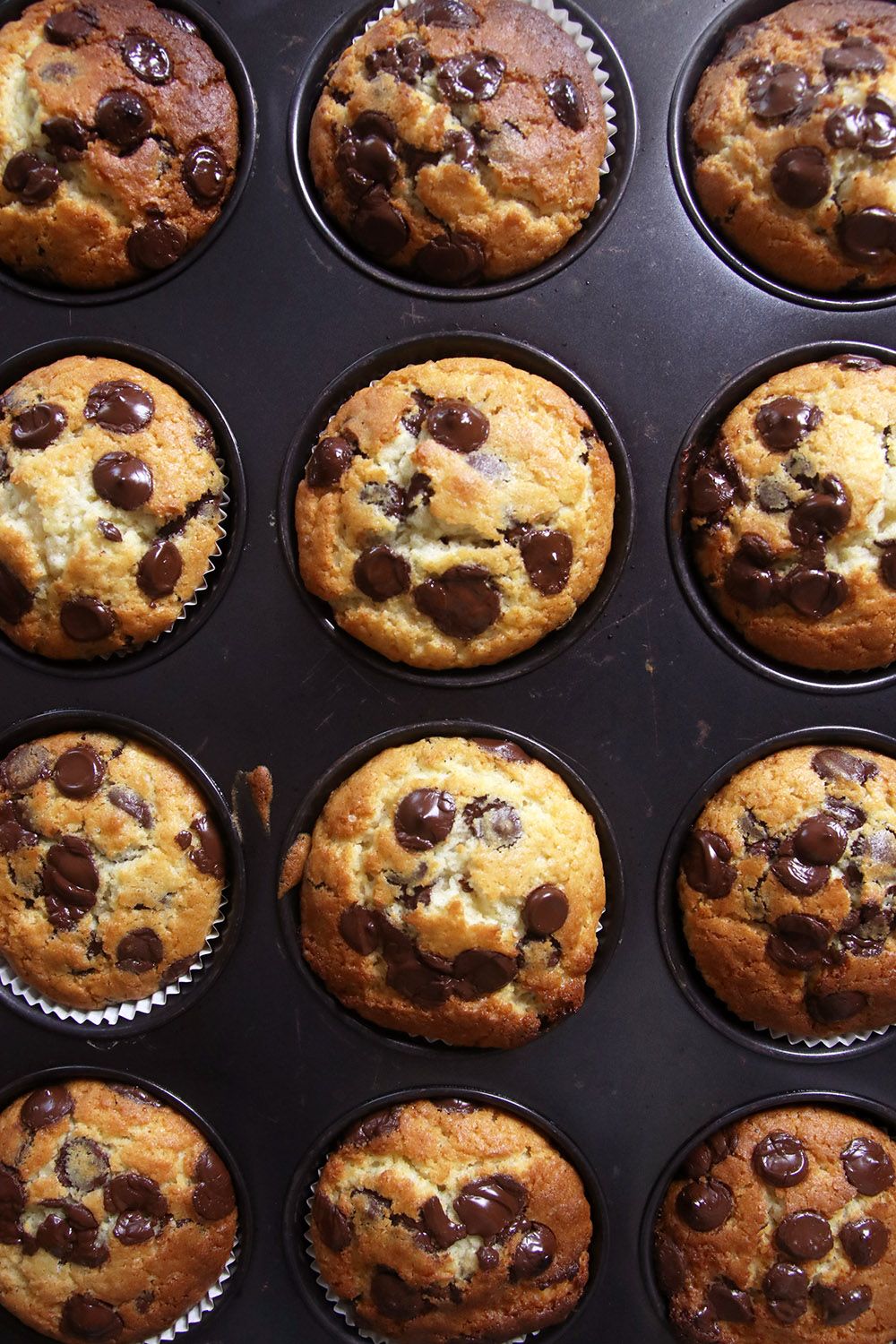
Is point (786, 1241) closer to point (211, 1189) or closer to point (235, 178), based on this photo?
point (211, 1189)

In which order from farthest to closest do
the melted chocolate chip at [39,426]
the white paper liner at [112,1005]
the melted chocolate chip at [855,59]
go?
1. the white paper liner at [112,1005]
2. the melted chocolate chip at [39,426]
3. the melted chocolate chip at [855,59]

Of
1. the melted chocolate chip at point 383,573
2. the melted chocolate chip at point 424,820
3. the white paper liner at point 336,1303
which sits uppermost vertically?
the melted chocolate chip at point 383,573

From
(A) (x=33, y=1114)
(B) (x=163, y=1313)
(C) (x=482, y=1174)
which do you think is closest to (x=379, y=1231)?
(C) (x=482, y=1174)

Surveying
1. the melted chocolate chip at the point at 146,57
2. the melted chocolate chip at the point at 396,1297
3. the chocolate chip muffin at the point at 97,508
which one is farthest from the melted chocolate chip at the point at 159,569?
the melted chocolate chip at the point at 396,1297

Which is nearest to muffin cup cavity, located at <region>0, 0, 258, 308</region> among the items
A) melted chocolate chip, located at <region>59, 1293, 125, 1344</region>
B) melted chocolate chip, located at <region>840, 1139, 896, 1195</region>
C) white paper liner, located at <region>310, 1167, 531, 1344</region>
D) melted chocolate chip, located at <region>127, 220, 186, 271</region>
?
melted chocolate chip, located at <region>127, 220, 186, 271</region>

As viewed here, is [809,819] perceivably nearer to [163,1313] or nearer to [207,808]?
[207,808]

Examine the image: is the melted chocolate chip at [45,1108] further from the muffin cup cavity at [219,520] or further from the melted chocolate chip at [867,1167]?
the melted chocolate chip at [867,1167]

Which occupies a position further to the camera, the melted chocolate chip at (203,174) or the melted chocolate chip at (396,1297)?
the melted chocolate chip at (203,174)

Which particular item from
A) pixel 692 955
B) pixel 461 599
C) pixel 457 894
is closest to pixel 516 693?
pixel 461 599

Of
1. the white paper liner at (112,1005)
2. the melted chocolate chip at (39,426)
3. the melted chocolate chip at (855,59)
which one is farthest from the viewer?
the white paper liner at (112,1005)
